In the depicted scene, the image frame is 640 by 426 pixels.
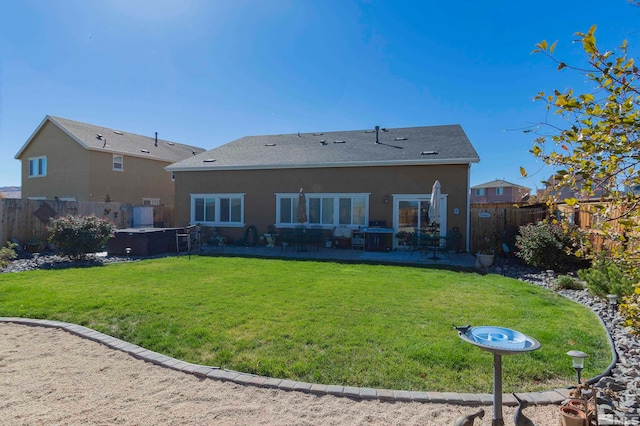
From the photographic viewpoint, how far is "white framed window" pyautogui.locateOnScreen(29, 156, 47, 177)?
23047 mm

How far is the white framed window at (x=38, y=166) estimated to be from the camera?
75.6 feet

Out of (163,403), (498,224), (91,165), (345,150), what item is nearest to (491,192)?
(345,150)

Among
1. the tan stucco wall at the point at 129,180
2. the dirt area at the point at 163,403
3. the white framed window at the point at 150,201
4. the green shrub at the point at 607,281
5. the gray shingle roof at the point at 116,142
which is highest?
the gray shingle roof at the point at 116,142

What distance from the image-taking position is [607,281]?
21.1ft

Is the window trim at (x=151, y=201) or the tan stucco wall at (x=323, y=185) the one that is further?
the window trim at (x=151, y=201)

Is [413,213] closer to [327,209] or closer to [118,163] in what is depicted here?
[327,209]

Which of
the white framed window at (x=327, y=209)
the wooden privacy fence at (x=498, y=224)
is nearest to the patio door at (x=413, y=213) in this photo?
the wooden privacy fence at (x=498, y=224)

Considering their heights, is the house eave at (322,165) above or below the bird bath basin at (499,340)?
above

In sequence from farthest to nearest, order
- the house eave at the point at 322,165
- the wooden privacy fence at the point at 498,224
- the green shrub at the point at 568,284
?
the house eave at the point at 322,165 < the wooden privacy fence at the point at 498,224 < the green shrub at the point at 568,284

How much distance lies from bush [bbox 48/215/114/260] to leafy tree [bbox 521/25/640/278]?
42.5 feet

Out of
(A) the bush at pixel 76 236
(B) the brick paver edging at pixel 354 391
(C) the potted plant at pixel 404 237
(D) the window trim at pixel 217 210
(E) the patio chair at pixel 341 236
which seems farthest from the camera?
(D) the window trim at pixel 217 210

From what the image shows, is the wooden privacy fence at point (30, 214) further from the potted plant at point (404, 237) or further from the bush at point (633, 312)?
the bush at point (633, 312)

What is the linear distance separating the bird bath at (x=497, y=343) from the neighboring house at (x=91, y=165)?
896 inches

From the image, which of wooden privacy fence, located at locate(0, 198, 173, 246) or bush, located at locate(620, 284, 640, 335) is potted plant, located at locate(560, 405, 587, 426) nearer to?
bush, located at locate(620, 284, 640, 335)
